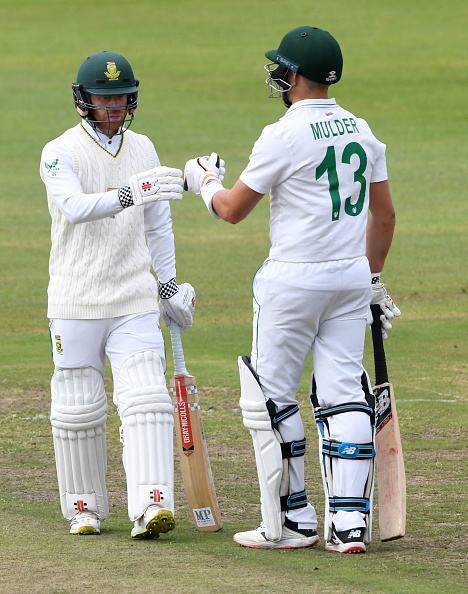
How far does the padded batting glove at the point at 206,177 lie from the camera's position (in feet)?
16.5

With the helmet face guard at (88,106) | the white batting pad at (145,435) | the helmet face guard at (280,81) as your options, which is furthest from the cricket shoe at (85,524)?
the helmet face guard at (280,81)

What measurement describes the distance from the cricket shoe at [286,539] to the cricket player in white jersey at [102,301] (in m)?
0.35

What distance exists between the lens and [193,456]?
543cm

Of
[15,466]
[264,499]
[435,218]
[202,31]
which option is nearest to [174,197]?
[264,499]

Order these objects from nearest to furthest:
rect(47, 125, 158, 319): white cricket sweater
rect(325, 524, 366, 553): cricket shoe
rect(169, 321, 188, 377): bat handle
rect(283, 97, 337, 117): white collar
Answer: rect(325, 524, 366, 553): cricket shoe < rect(283, 97, 337, 117): white collar < rect(47, 125, 158, 319): white cricket sweater < rect(169, 321, 188, 377): bat handle

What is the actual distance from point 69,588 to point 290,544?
1072 mm

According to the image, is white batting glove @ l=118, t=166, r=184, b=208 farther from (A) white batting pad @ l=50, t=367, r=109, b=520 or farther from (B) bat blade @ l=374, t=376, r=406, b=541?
(B) bat blade @ l=374, t=376, r=406, b=541

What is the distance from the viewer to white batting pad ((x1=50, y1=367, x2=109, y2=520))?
17.2ft

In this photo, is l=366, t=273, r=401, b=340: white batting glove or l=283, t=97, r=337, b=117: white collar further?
l=366, t=273, r=401, b=340: white batting glove

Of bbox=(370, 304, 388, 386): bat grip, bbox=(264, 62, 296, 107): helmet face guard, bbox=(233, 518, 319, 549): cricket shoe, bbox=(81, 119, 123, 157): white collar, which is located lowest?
bbox=(233, 518, 319, 549): cricket shoe

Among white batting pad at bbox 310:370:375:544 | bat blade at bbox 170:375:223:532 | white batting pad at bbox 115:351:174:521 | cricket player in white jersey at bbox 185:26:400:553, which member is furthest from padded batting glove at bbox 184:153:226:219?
white batting pad at bbox 310:370:375:544

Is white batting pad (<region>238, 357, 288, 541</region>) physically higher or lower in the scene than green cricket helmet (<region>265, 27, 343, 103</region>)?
lower

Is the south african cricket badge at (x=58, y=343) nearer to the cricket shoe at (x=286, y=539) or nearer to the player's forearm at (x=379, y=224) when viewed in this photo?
the cricket shoe at (x=286, y=539)

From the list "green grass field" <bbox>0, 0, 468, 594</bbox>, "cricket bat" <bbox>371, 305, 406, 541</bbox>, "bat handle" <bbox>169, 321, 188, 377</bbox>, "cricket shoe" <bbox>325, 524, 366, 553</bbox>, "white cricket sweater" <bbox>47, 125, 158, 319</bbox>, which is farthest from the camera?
"bat handle" <bbox>169, 321, 188, 377</bbox>
